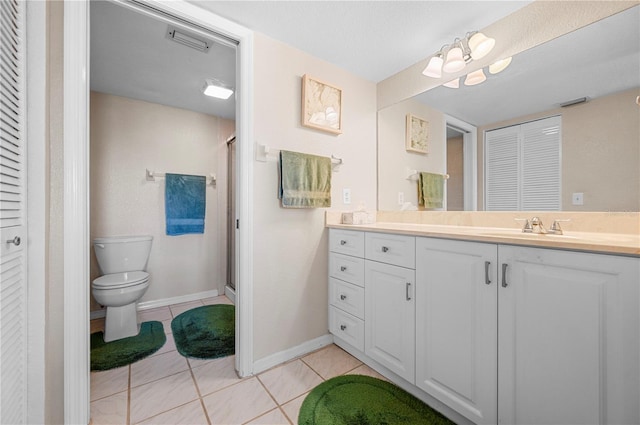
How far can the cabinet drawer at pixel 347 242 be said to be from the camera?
5.78 ft

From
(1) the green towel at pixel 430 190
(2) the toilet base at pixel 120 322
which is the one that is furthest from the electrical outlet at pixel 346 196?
(2) the toilet base at pixel 120 322

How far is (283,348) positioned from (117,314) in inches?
54.5

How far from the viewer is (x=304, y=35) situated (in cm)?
172

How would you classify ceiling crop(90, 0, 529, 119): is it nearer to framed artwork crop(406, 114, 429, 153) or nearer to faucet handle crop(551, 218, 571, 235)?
framed artwork crop(406, 114, 429, 153)

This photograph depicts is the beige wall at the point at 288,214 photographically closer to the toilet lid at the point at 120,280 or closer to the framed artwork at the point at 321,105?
the framed artwork at the point at 321,105

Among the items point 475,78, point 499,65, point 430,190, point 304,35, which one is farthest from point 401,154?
point 304,35

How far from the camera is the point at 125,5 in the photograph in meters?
1.34

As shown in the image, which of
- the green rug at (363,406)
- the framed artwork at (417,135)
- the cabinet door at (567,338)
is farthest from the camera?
the framed artwork at (417,135)

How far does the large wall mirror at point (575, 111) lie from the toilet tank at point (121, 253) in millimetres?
2697

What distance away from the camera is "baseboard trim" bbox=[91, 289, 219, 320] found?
8.33 ft

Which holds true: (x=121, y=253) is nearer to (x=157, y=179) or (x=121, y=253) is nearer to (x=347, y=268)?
(x=157, y=179)

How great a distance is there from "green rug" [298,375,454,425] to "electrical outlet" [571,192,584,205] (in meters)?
1.27

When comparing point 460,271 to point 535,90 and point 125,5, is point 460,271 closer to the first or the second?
point 535,90

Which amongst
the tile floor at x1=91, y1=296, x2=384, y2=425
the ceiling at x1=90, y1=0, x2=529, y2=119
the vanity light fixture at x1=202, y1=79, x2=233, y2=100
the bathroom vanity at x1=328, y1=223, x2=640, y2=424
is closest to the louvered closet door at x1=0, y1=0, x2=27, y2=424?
the tile floor at x1=91, y1=296, x2=384, y2=425
